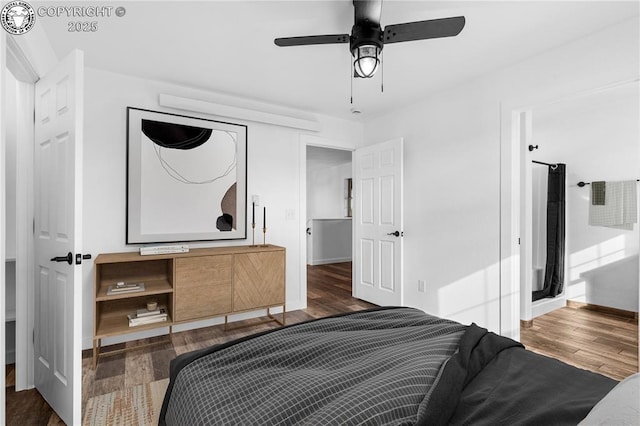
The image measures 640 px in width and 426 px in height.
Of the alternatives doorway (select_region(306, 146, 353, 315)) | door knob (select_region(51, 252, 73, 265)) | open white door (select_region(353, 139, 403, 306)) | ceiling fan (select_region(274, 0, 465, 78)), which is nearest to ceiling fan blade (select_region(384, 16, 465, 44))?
ceiling fan (select_region(274, 0, 465, 78))

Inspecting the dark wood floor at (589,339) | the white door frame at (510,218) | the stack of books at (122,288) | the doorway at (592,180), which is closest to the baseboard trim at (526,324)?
the dark wood floor at (589,339)

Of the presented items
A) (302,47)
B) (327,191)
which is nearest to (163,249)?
(302,47)

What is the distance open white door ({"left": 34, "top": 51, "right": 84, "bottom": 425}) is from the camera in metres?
1.65

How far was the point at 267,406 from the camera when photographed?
2.92ft

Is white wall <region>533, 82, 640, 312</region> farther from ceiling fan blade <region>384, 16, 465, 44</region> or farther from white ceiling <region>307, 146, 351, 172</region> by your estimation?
white ceiling <region>307, 146, 351, 172</region>

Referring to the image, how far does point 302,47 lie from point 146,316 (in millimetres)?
2562

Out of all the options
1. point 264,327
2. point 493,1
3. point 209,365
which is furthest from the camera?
point 264,327

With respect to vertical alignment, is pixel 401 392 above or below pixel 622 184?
below

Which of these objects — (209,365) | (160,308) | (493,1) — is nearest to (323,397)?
(209,365)

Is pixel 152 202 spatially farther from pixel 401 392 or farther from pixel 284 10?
pixel 401 392

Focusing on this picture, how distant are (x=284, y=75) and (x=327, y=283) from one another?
339 centimetres

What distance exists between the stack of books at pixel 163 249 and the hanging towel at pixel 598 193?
4.53m

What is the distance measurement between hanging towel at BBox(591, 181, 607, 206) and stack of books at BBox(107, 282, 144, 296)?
4.88 metres

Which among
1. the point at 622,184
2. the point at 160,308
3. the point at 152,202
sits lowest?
the point at 160,308
